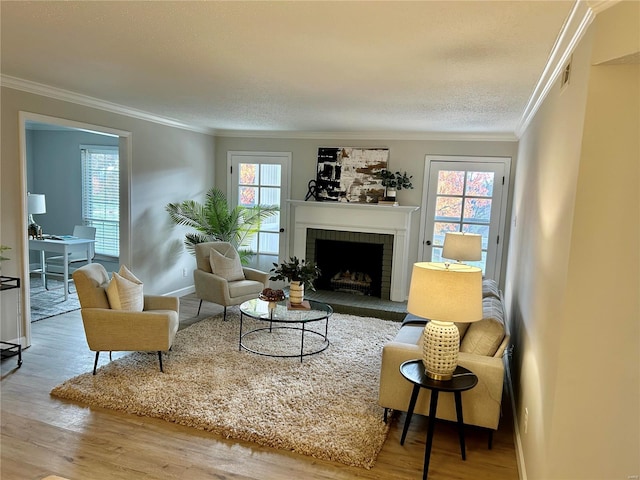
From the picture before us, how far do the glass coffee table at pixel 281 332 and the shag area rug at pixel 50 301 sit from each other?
2.35 meters

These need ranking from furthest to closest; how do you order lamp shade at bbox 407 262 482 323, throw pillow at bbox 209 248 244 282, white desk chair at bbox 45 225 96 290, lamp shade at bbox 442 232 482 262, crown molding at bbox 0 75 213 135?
white desk chair at bbox 45 225 96 290, throw pillow at bbox 209 248 244 282, lamp shade at bbox 442 232 482 262, crown molding at bbox 0 75 213 135, lamp shade at bbox 407 262 482 323

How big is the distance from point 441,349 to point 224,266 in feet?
10.4

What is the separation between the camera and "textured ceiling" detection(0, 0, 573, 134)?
6.50ft

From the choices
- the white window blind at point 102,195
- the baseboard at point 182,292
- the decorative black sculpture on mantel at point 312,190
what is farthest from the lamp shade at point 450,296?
the white window blind at point 102,195

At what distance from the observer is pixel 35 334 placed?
14.1 ft

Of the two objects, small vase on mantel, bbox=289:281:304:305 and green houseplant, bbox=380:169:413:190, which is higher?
green houseplant, bbox=380:169:413:190

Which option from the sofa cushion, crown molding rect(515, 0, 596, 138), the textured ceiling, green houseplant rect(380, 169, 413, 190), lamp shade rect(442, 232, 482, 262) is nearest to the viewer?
crown molding rect(515, 0, 596, 138)

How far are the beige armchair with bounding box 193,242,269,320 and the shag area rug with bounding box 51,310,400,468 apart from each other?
0.52 m

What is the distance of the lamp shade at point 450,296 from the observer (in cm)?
228

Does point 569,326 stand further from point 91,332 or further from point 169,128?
point 169,128

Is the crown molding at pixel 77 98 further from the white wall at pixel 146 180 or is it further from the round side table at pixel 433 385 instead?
the round side table at pixel 433 385

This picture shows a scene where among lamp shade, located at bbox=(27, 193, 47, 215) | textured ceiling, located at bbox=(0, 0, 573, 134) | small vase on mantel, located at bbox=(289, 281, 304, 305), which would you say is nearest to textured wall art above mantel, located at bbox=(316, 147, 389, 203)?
textured ceiling, located at bbox=(0, 0, 573, 134)

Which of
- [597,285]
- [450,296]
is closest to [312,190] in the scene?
[450,296]

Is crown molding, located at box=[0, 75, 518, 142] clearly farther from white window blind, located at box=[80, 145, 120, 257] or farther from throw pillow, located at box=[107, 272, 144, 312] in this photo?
throw pillow, located at box=[107, 272, 144, 312]
